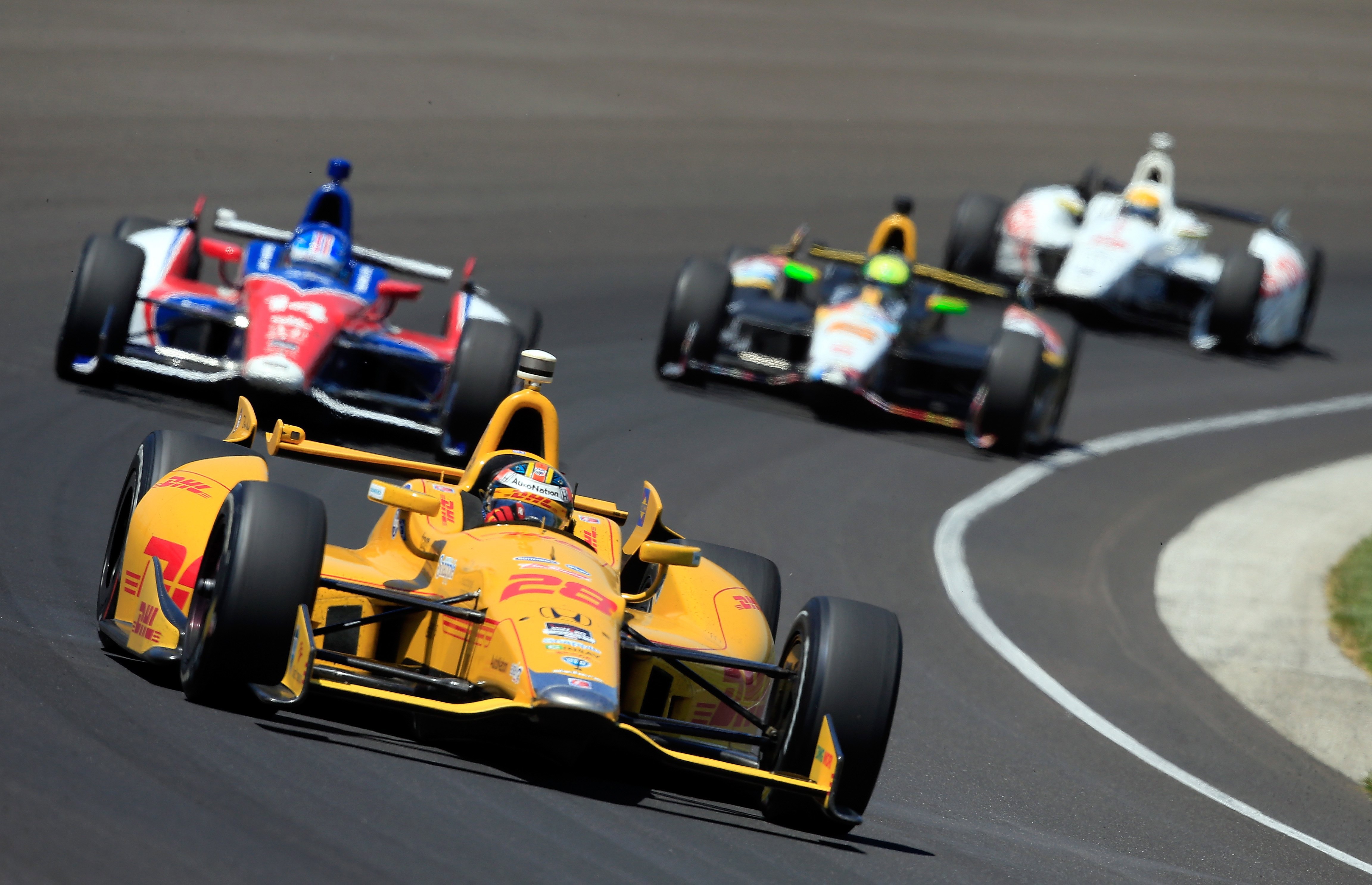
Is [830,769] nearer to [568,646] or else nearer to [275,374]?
[568,646]

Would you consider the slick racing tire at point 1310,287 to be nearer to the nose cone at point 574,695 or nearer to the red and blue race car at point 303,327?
the red and blue race car at point 303,327

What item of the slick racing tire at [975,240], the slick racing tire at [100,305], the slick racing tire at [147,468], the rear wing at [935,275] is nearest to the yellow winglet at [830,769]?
the slick racing tire at [147,468]

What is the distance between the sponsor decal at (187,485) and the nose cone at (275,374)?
16.3 ft

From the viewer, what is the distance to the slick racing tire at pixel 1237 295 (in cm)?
2294

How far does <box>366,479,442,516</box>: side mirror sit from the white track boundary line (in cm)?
447

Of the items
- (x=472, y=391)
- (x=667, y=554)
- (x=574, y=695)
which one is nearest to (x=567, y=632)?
(x=574, y=695)

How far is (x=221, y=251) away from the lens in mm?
16047

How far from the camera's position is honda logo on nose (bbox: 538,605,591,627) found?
25.6 feet

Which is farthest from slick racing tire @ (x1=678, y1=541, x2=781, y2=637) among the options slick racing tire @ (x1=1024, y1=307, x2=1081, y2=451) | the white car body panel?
slick racing tire @ (x1=1024, y1=307, x2=1081, y2=451)

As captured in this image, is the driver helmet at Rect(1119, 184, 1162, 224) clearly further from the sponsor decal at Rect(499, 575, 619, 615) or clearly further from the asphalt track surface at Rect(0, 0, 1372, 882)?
the sponsor decal at Rect(499, 575, 619, 615)

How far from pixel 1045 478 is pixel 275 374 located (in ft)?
23.8

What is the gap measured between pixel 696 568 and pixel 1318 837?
11.5 feet

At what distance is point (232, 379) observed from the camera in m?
14.0

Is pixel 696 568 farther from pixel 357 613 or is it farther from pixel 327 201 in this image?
pixel 327 201
